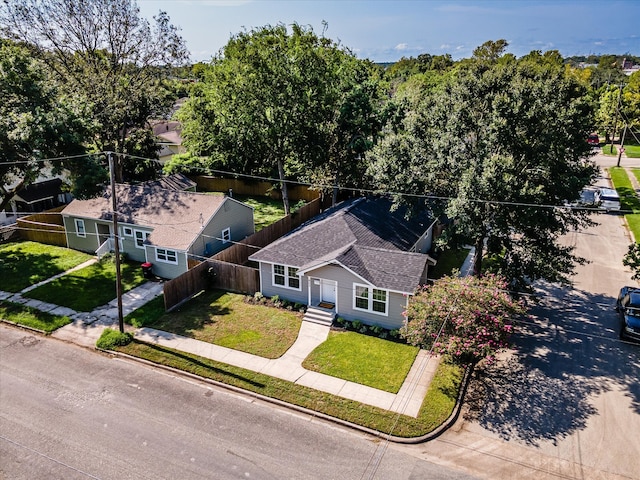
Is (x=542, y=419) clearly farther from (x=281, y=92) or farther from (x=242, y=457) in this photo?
(x=281, y=92)

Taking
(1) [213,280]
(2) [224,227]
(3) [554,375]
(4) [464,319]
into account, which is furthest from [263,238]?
(3) [554,375]

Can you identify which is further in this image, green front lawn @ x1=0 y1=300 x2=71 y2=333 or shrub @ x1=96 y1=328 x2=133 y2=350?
green front lawn @ x1=0 y1=300 x2=71 y2=333

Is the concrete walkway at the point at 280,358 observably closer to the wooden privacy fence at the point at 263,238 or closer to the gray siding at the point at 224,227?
the gray siding at the point at 224,227

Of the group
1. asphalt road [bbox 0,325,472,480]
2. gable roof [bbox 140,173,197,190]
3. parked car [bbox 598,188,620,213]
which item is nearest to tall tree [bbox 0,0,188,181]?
gable roof [bbox 140,173,197,190]

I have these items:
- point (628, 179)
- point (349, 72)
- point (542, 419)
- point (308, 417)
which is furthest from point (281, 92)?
point (628, 179)

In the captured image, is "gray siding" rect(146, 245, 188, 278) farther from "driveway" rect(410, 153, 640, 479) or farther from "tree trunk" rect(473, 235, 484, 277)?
"driveway" rect(410, 153, 640, 479)

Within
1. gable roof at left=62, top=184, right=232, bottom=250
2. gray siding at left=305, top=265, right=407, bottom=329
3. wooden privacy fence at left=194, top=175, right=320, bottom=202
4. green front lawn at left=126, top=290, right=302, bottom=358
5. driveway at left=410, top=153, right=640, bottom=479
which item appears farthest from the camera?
wooden privacy fence at left=194, top=175, right=320, bottom=202

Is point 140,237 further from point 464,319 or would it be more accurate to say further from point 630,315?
point 630,315
